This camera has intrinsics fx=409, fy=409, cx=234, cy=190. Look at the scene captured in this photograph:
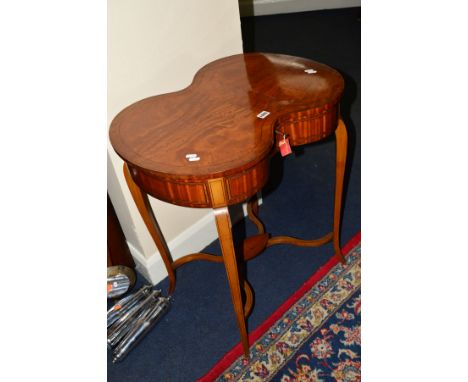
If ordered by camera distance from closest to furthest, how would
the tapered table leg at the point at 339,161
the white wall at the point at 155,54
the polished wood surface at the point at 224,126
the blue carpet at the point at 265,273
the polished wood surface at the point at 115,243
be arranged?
the polished wood surface at the point at 224,126, the white wall at the point at 155,54, the tapered table leg at the point at 339,161, the blue carpet at the point at 265,273, the polished wood surface at the point at 115,243

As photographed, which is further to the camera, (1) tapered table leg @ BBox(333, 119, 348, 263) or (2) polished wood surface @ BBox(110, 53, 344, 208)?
(1) tapered table leg @ BBox(333, 119, 348, 263)

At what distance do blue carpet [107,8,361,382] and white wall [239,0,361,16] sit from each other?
2.58 m

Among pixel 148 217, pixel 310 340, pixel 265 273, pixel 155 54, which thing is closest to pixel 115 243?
pixel 148 217

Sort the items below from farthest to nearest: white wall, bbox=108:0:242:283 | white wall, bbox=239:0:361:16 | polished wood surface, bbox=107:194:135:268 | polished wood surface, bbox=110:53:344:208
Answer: white wall, bbox=239:0:361:16, polished wood surface, bbox=107:194:135:268, white wall, bbox=108:0:242:283, polished wood surface, bbox=110:53:344:208

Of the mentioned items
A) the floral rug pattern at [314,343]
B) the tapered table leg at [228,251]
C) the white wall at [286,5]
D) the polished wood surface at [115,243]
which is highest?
the white wall at [286,5]

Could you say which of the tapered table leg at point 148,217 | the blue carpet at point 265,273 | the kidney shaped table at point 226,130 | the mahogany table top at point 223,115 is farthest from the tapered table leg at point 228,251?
the tapered table leg at point 148,217

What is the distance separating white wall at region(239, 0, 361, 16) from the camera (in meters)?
6.01

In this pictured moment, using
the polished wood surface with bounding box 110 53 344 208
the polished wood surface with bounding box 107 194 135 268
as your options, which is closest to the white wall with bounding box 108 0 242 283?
the polished wood surface with bounding box 107 194 135 268

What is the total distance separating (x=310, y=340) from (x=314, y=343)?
0.02 m

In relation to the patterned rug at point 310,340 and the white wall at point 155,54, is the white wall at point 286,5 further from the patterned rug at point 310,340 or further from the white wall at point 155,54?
the patterned rug at point 310,340

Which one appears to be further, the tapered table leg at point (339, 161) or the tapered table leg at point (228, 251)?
the tapered table leg at point (339, 161)

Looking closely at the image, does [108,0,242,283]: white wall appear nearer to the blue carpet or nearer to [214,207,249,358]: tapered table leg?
the blue carpet

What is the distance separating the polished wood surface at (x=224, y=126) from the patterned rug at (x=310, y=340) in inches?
35.6

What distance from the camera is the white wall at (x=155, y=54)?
173 centimetres
